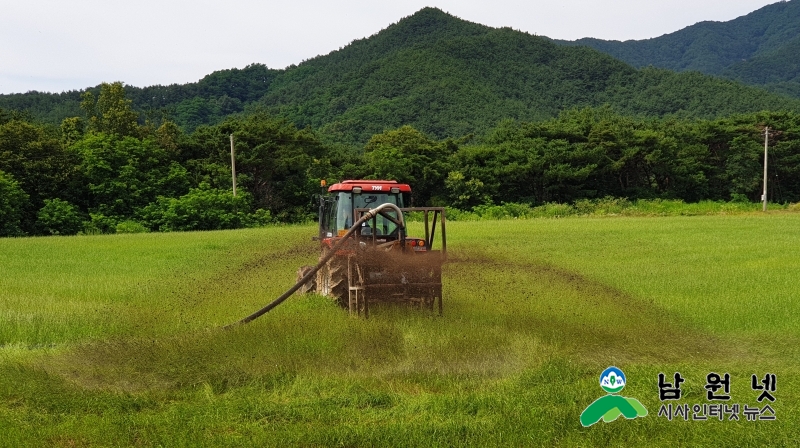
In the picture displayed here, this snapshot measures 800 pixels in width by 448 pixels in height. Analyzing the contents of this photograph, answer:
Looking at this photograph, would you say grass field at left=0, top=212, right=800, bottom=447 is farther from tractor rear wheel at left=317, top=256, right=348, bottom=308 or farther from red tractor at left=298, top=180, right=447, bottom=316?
tractor rear wheel at left=317, top=256, right=348, bottom=308

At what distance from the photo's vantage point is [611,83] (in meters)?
103

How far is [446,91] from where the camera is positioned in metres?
91.6

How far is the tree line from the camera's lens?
138ft

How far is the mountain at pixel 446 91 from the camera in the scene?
85.6 m

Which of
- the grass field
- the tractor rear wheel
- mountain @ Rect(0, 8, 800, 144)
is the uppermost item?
mountain @ Rect(0, 8, 800, 144)

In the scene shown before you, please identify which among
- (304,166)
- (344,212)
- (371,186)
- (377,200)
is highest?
(304,166)

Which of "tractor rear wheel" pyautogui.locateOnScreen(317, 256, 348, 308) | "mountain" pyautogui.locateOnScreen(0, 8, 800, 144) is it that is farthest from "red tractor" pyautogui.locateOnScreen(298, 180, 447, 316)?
"mountain" pyautogui.locateOnScreen(0, 8, 800, 144)

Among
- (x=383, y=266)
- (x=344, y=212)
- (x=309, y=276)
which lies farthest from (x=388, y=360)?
(x=344, y=212)

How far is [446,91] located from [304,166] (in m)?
44.8

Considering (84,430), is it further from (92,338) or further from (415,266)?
(415,266)

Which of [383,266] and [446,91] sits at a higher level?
[446,91]

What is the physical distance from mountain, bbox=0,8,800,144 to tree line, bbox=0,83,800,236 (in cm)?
2288

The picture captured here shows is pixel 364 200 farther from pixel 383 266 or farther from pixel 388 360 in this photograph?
pixel 388 360

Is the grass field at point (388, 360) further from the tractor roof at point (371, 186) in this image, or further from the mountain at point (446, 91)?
the mountain at point (446, 91)
